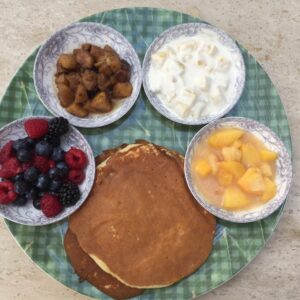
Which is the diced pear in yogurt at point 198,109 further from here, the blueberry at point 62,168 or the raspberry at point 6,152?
the raspberry at point 6,152

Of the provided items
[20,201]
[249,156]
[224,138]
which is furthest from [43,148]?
[249,156]

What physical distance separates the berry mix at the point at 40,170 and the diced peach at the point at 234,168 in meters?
0.71

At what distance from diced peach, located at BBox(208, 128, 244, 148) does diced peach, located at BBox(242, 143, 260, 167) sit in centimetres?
6

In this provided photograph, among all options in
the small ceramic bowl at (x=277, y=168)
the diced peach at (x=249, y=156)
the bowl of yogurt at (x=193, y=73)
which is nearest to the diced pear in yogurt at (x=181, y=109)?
the bowl of yogurt at (x=193, y=73)

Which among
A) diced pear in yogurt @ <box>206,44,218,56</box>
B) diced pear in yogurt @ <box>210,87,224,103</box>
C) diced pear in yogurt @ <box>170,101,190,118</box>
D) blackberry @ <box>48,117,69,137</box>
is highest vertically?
diced pear in yogurt @ <box>206,44,218,56</box>

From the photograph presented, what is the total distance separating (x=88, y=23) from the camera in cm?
223

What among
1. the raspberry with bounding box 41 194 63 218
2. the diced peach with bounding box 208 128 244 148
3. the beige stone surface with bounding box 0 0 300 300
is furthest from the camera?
the beige stone surface with bounding box 0 0 300 300

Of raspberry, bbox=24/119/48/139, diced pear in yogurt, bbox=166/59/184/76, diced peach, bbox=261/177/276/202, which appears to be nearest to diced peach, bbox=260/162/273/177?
diced peach, bbox=261/177/276/202

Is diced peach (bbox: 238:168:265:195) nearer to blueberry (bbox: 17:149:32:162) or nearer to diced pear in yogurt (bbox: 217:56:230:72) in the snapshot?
diced pear in yogurt (bbox: 217:56:230:72)

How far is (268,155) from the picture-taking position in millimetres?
2170

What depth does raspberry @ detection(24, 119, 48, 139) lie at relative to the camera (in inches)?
81.3

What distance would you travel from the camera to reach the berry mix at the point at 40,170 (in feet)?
6.81

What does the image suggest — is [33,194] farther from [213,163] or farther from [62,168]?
[213,163]

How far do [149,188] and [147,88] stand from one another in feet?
1.66
